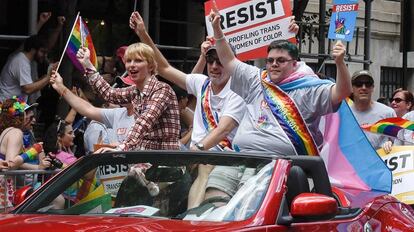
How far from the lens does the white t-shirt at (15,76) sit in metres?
10.6

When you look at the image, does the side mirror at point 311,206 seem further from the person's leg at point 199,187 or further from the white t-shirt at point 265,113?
the white t-shirt at point 265,113

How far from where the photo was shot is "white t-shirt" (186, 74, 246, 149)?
764 cm

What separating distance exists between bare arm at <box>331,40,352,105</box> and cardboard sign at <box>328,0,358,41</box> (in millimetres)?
3311

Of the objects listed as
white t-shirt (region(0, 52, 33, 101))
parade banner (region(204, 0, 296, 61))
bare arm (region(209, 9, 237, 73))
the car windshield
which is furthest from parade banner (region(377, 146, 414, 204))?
white t-shirt (region(0, 52, 33, 101))

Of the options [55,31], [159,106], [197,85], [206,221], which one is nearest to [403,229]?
[206,221]

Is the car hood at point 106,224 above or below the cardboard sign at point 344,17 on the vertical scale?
below

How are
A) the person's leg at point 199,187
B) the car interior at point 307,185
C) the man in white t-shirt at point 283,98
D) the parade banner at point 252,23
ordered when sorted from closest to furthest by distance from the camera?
the car interior at point 307,185 → the person's leg at point 199,187 → the man in white t-shirt at point 283,98 → the parade banner at point 252,23

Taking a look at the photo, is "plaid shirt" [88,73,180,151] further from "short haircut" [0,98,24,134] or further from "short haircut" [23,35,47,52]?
"short haircut" [23,35,47,52]

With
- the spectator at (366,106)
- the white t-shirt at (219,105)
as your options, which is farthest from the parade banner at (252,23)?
the white t-shirt at (219,105)

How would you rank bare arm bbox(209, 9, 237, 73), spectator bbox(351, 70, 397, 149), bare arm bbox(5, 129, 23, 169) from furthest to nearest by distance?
spectator bbox(351, 70, 397, 149) → bare arm bbox(5, 129, 23, 169) → bare arm bbox(209, 9, 237, 73)

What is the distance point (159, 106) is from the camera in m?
7.08

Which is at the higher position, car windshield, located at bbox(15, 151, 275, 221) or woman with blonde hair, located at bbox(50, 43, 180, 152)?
woman with blonde hair, located at bbox(50, 43, 180, 152)

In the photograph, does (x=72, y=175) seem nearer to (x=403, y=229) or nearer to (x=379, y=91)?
(x=403, y=229)

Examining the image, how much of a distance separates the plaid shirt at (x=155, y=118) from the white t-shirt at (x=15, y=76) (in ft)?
11.6
